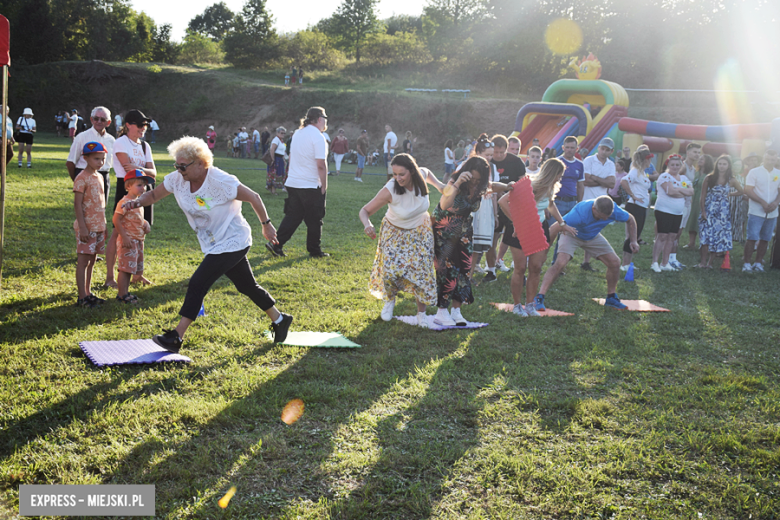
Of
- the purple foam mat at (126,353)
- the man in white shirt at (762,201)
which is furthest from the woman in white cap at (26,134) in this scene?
the man in white shirt at (762,201)

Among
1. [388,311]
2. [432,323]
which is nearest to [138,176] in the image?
[388,311]

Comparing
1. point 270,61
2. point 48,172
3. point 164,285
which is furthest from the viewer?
point 270,61

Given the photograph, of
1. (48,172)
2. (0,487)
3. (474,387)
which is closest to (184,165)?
(0,487)

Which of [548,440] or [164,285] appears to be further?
[164,285]

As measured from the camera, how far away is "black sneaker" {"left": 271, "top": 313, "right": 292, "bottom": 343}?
4.74 m

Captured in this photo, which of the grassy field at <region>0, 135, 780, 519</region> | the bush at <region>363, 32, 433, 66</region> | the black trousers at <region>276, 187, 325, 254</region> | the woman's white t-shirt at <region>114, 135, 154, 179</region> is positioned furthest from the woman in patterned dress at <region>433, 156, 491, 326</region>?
the bush at <region>363, 32, 433, 66</region>

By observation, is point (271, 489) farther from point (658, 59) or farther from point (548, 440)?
point (658, 59)

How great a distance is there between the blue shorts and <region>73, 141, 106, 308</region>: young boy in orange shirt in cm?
1022

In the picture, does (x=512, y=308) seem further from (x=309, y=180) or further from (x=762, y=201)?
(x=762, y=201)

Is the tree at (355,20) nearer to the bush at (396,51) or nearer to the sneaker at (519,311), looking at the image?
the bush at (396,51)

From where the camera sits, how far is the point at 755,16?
3659cm

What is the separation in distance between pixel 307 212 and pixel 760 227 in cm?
797

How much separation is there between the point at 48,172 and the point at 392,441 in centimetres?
1527

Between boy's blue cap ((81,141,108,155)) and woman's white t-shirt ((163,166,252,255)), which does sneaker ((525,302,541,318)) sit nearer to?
woman's white t-shirt ((163,166,252,255))
